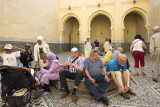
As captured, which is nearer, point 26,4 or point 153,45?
point 153,45

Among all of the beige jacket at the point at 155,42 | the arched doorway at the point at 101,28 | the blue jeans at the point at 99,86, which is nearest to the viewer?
the blue jeans at the point at 99,86

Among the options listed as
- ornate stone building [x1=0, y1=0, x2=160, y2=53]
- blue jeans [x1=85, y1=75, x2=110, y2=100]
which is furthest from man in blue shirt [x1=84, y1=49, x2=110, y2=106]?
ornate stone building [x1=0, y1=0, x2=160, y2=53]

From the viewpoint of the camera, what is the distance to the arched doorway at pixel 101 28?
43.5ft

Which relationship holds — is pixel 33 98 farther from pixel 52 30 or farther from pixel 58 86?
pixel 52 30

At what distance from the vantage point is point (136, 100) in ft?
7.79

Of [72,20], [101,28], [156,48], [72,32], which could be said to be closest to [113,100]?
[156,48]

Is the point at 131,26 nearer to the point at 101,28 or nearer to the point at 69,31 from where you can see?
the point at 101,28

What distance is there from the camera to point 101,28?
13.4 m

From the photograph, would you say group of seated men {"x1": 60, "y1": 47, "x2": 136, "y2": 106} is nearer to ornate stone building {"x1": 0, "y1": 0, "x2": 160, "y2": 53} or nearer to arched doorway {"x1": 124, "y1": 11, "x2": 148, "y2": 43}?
ornate stone building {"x1": 0, "y1": 0, "x2": 160, "y2": 53}

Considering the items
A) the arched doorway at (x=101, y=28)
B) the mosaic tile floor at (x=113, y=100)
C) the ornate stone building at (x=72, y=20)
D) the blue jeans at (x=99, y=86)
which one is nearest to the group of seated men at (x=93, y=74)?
the blue jeans at (x=99, y=86)

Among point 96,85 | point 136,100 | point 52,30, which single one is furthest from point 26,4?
point 136,100

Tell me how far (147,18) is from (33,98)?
36.9ft

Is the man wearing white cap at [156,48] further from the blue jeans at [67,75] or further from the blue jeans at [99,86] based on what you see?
the blue jeans at [67,75]

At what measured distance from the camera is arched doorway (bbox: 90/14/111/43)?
13.2m
